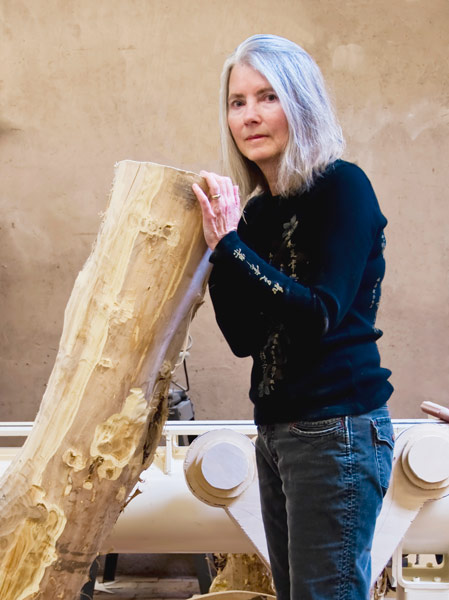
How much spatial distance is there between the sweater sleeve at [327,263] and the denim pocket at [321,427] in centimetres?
15

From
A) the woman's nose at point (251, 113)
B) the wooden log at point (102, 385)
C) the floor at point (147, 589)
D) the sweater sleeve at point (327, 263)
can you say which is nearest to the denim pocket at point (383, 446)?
the sweater sleeve at point (327, 263)

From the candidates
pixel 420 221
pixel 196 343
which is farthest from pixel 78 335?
pixel 420 221

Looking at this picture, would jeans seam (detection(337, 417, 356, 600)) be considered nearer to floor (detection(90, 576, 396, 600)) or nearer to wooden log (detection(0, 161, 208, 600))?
wooden log (detection(0, 161, 208, 600))

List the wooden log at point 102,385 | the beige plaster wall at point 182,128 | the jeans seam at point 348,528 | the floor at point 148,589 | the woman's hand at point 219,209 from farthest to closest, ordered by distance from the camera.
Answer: the beige plaster wall at point 182,128, the floor at point 148,589, the wooden log at point 102,385, the woman's hand at point 219,209, the jeans seam at point 348,528

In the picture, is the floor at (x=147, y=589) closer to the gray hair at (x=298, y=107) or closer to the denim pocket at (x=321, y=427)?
the denim pocket at (x=321, y=427)

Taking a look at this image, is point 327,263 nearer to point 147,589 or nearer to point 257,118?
point 257,118

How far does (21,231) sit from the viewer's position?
489cm

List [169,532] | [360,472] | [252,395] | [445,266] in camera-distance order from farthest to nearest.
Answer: [445,266] < [169,532] < [252,395] < [360,472]

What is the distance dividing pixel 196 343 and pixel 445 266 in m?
1.72

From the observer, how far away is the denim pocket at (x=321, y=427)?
123cm

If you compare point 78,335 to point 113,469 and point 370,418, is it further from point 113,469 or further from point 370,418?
point 370,418

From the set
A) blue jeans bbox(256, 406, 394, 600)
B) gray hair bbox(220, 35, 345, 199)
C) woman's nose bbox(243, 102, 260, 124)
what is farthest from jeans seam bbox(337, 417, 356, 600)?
woman's nose bbox(243, 102, 260, 124)

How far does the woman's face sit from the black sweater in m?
0.10

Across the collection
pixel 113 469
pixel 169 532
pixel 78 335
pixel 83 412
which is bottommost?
pixel 169 532
